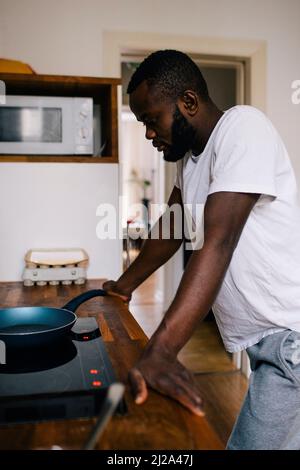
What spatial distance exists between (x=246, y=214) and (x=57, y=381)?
0.47 m

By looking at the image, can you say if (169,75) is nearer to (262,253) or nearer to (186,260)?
(262,253)

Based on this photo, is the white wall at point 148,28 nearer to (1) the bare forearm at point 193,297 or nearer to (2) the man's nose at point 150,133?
(2) the man's nose at point 150,133

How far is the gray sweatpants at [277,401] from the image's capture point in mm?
1101

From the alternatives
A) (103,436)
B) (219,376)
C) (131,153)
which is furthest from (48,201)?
(131,153)

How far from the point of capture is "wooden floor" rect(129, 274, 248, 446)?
8.15 feet

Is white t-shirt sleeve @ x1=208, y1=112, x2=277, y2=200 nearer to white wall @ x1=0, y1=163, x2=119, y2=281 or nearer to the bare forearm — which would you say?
the bare forearm

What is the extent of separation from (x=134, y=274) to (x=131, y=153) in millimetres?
7972

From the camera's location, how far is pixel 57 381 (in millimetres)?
833

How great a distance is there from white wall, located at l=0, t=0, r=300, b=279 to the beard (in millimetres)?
1587

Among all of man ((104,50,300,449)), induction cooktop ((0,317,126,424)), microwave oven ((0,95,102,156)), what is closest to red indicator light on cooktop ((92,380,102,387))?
induction cooktop ((0,317,126,424))

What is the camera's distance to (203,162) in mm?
1143

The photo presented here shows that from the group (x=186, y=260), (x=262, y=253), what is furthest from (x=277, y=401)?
(x=186, y=260)
